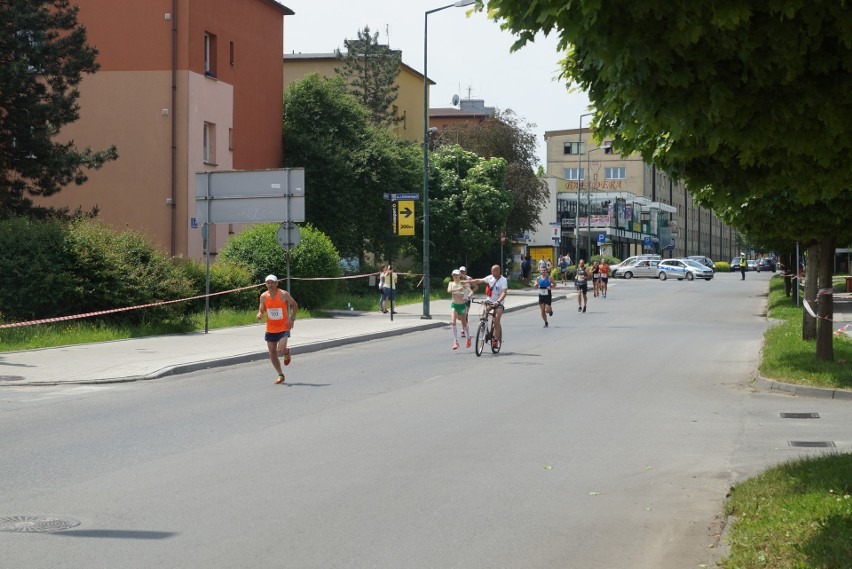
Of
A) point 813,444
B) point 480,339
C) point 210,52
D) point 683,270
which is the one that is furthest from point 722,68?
point 683,270

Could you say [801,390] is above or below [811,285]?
below

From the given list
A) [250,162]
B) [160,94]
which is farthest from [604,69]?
[250,162]

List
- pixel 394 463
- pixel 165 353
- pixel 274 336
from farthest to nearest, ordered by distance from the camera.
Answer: pixel 165 353 < pixel 274 336 < pixel 394 463

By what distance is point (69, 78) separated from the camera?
3256cm

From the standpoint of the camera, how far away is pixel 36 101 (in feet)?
105

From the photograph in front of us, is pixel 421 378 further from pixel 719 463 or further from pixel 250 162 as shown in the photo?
pixel 250 162

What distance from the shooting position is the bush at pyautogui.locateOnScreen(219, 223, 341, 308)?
3203 centimetres

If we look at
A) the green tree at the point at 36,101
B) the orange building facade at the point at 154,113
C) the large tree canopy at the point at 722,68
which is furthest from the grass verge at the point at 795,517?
the orange building facade at the point at 154,113

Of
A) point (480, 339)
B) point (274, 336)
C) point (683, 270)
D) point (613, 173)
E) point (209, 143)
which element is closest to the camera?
point (274, 336)

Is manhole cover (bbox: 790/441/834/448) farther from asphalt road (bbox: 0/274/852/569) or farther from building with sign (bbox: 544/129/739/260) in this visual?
building with sign (bbox: 544/129/739/260)

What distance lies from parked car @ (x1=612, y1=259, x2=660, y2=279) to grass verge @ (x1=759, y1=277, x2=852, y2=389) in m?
57.9

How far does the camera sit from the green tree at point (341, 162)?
46.6m

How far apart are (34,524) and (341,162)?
4016 cm

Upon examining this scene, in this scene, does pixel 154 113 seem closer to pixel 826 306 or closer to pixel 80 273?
pixel 80 273
